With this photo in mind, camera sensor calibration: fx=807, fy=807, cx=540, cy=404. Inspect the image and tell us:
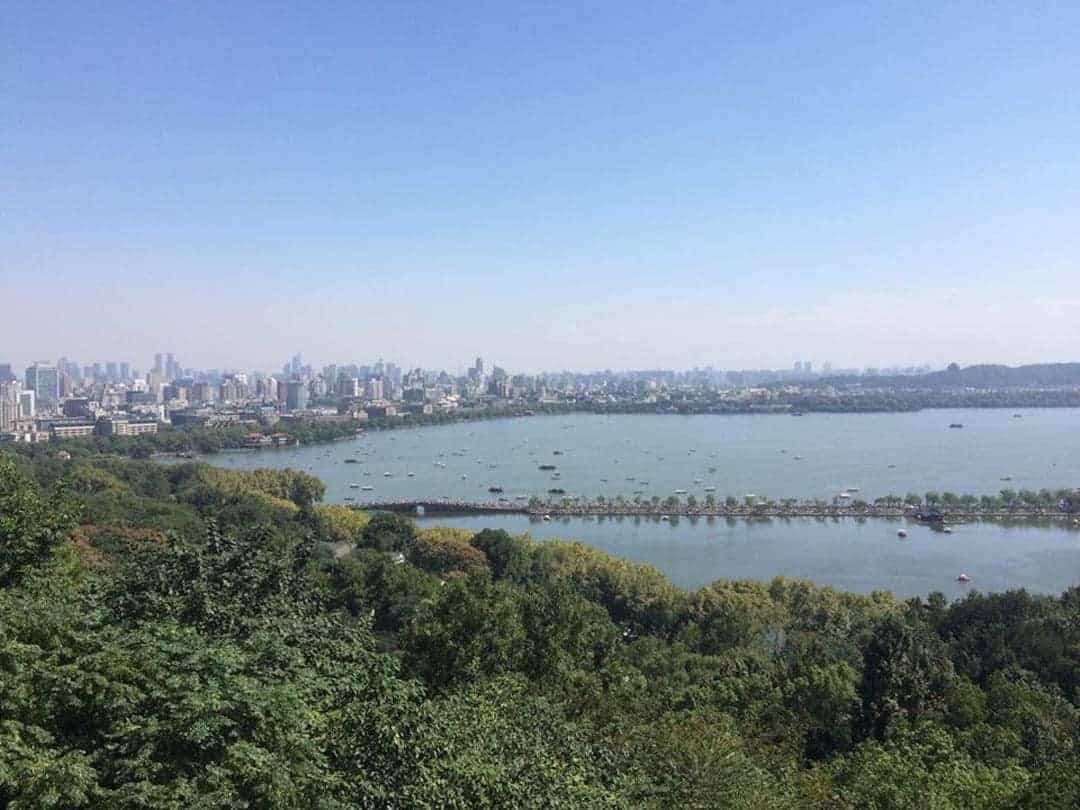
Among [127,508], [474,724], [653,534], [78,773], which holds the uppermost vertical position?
[78,773]

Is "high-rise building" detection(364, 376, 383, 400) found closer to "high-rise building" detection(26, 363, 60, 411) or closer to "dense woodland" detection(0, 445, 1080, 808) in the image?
"high-rise building" detection(26, 363, 60, 411)

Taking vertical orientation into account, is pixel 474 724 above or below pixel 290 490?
above

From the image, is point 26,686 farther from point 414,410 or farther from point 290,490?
point 414,410

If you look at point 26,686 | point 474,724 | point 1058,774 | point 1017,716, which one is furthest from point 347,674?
point 1017,716

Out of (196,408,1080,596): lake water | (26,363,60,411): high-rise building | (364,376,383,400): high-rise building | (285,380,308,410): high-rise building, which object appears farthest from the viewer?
(364,376,383,400): high-rise building

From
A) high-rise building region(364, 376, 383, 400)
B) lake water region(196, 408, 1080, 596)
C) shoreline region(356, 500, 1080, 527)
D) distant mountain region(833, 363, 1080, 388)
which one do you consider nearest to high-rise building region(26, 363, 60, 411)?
high-rise building region(364, 376, 383, 400)

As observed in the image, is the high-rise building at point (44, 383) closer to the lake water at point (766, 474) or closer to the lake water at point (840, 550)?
the lake water at point (766, 474)

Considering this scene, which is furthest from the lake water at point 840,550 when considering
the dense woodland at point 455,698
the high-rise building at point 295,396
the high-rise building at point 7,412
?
the high-rise building at point 295,396
